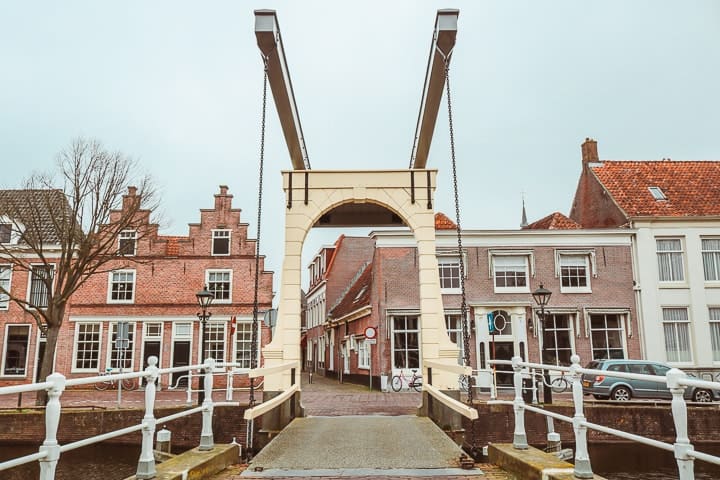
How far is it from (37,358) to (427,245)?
1836cm

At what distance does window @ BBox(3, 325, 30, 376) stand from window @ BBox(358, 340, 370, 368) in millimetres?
12413

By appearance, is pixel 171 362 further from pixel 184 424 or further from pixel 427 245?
pixel 427 245

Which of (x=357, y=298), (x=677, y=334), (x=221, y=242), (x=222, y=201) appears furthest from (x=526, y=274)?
(x=222, y=201)

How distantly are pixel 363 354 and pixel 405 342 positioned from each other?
3.21 m

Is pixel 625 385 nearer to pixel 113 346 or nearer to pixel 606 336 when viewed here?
pixel 606 336

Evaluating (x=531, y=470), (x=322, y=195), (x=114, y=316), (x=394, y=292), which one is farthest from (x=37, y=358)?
(x=531, y=470)

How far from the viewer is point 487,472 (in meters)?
4.89

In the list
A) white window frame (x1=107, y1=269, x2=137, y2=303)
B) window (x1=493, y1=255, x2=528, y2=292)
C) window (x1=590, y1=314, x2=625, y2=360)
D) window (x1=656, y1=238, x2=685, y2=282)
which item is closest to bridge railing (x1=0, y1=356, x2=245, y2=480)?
window (x1=493, y1=255, x2=528, y2=292)

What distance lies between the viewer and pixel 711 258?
19.0 meters

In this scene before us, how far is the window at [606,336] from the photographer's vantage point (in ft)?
60.2

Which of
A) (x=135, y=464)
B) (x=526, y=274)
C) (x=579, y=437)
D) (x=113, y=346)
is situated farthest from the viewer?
(x=113, y=346)

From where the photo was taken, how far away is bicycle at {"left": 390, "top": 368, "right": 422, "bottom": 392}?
57.4 feet

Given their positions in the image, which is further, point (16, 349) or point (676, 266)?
point (16, 349)

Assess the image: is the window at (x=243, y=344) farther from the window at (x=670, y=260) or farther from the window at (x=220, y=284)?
the window at (x=670, y=260)
